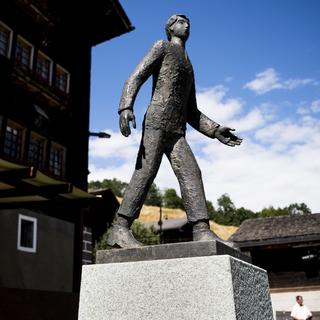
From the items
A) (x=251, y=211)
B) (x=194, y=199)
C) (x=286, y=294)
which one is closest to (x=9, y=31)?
(x=194, y=199)

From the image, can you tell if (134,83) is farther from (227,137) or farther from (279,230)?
(279,230)

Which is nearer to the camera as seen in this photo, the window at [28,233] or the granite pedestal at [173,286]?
the granite pedestal at [173,286]

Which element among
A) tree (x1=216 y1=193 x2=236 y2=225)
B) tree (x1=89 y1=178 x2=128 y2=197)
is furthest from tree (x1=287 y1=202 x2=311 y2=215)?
tree (x1=89 y1=178 x2=128 y2=197)

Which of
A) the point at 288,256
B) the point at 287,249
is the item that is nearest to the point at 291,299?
the point at 288,256

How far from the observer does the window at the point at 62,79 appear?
13.7 meters

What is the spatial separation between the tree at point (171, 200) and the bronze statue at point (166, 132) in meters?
75.9

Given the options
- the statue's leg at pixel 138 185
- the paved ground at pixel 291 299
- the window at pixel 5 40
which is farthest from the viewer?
the paved ground at pixel 291 299

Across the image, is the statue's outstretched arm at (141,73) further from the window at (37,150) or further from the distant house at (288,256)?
the distant house at (288,256)

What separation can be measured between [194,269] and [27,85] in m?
9.71

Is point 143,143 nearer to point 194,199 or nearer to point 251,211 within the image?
point 194,199

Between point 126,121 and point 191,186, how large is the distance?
80 centimetres

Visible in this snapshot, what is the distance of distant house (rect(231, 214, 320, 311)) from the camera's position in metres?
17.5

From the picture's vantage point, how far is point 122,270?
3.23 meters

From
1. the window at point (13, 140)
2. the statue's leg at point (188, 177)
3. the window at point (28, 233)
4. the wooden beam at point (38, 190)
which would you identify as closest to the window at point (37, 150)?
the window at point (13, 140)
